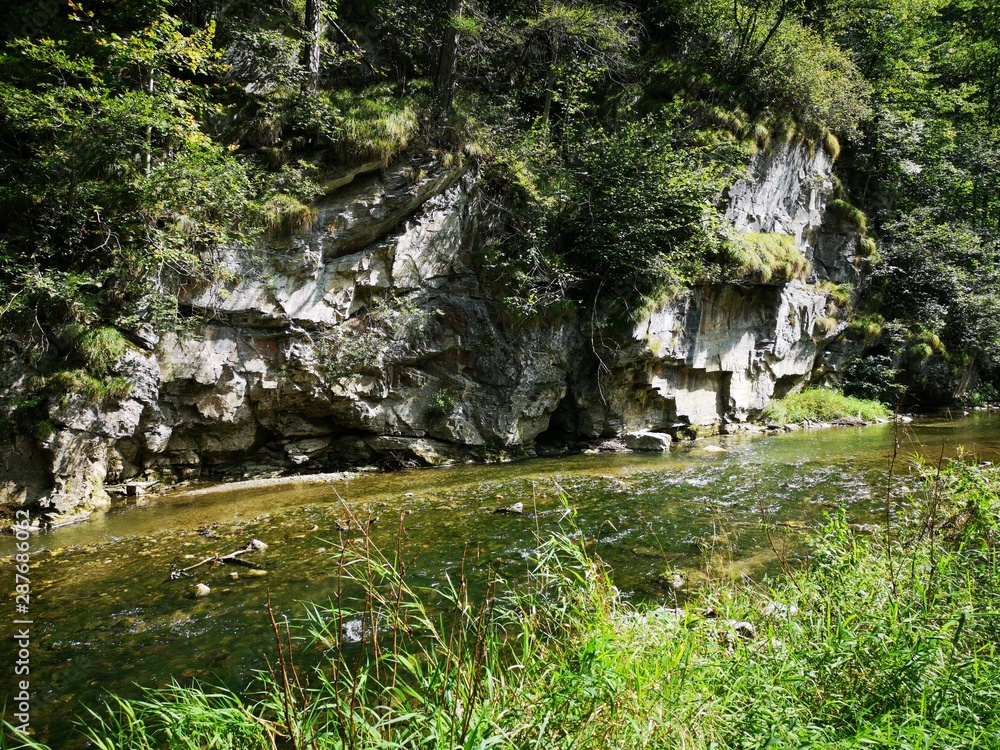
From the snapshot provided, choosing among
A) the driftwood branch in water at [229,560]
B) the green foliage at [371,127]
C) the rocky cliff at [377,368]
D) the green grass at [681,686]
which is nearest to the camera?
the green grass at [681,686]

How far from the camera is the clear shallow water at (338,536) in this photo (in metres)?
4.27

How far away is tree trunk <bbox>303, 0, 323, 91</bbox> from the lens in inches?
467

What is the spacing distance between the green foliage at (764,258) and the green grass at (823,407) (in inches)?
170

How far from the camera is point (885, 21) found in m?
21.5

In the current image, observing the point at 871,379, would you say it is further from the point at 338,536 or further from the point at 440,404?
the point at 338,536

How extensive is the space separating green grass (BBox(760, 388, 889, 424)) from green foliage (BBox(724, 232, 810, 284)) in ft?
14.2

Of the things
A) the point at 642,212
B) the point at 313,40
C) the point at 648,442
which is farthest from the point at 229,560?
the point at 642,212

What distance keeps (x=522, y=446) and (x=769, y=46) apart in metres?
15.7

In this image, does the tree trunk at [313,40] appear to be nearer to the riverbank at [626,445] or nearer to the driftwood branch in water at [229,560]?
the riverbank at [626,445]

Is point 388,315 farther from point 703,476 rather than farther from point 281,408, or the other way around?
point 703,476

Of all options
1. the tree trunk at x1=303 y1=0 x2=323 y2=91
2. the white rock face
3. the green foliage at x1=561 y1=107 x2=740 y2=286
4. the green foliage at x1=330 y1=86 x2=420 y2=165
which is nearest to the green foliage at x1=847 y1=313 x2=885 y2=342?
the white rock face

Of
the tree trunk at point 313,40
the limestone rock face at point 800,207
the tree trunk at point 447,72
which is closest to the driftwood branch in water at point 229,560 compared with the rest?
the tree trunk at point 313,40

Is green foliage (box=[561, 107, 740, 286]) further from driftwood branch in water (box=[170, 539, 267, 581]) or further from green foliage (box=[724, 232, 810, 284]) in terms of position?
driftwood branch in water (box=[170, 539, 267, 581])

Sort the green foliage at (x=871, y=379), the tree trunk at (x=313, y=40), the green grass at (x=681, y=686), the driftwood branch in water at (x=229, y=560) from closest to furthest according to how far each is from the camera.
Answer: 1. the green grass at (x=681, y=686)
2. the driftwood branch in water at (x=229, y=560)
3. the tree trunk at (x=313, y=40)
4. the green foliage at (x=871, y=379)
